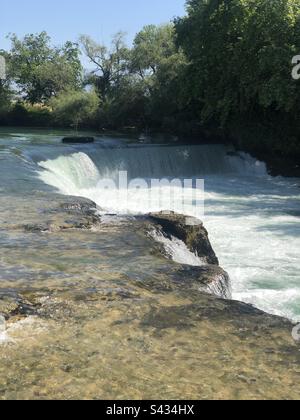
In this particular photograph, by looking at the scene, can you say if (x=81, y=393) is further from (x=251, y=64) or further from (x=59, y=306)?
(x=251, y=64)

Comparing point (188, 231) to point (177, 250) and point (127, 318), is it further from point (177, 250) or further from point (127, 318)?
point (127, 318)

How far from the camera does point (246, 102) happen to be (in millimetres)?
23016

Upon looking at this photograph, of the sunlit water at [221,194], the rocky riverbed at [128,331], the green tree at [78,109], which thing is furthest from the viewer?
the green tree at [78,109]

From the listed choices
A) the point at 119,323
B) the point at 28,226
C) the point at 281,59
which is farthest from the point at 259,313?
the point at 281,59

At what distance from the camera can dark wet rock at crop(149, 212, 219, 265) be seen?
7.92m

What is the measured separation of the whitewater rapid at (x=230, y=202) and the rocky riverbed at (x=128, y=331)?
5.16ft

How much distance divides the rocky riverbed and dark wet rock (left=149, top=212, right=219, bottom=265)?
3.52ft

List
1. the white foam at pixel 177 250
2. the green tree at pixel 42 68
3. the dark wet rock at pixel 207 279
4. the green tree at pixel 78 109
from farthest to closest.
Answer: the green tree at pixel 42 68
the green tree at pixel 78 109
the white foam at pixel 177 250
the dark wet rock at pixel 207 279

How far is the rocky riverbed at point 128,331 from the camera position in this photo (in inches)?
139

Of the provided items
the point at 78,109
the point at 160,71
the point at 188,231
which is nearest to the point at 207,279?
the point at 188,231

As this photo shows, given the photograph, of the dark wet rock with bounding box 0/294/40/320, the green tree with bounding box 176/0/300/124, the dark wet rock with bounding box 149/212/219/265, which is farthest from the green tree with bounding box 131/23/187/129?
the dark wet rock with bounding box 0/294/40/320

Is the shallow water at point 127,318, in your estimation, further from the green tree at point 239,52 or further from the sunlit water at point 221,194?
the green tree at point 239,52

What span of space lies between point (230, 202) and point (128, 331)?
1228 cm

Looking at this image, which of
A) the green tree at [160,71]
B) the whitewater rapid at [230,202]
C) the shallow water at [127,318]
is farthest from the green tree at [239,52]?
the shallow water at [127,318]
